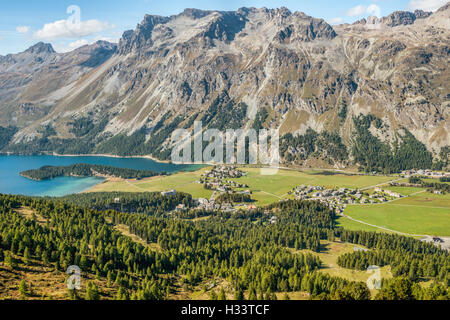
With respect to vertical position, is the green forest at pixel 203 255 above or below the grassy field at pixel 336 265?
above

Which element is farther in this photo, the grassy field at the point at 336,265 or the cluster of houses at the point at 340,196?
the cluster of houses at the point at 340,196

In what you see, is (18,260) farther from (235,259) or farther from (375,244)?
(375,244)

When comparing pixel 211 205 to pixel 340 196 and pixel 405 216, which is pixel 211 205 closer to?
pixel 340 196

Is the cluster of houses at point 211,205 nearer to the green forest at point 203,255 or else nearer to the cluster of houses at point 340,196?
the green forest at point 203,255

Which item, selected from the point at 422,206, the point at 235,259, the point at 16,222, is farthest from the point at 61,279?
the point at 422,206

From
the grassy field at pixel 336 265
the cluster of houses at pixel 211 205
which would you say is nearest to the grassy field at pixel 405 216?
the grassy field at pixel 336 265

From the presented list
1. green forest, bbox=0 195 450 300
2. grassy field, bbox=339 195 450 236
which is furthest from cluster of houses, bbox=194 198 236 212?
grassy field, bbox=339 195 450 236

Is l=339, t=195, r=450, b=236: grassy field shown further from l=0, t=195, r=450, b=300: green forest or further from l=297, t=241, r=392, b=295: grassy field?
l=297, t=241, r=392, b=295: grassy field

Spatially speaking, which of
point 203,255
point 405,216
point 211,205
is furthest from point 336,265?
point 211,205

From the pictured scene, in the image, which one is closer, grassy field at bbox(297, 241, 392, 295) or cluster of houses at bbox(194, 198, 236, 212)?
grassy field at bbox(297, 241, 392, 295)
